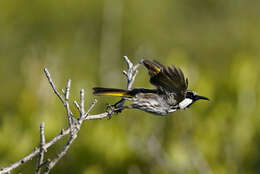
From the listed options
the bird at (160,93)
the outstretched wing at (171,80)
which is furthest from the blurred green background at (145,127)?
the outstretched wing at (171,80)

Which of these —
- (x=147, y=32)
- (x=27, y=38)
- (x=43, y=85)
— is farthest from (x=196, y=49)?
(x=43, y=85)

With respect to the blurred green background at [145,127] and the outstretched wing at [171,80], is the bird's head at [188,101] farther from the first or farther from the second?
the blurred green background at [145,127]

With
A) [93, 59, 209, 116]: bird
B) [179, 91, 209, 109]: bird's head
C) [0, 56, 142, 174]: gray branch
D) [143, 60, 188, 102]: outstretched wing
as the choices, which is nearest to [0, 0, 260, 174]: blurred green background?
[179, 91, 209, 109]: bird's head

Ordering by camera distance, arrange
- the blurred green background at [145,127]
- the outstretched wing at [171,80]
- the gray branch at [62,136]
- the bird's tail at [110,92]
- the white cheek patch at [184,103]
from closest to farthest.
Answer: the gray branch at [62,136] < the outstretched wing at [171,80] < the bird's tail at [110,92] < the white cheek patch at [184,103] < the blurred green background at [145,127]

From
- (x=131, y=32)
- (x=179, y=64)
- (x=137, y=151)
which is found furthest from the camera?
(x=131, y=32)

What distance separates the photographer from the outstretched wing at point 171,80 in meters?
2.98

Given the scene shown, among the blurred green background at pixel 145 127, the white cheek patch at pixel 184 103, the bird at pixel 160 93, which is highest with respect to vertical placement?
the bird at pixel 160 93

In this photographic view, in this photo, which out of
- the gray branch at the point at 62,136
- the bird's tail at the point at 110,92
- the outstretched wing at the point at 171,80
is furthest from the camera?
the bird's tail at the point at 110,92

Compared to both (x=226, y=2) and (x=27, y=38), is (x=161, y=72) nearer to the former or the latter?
(x=27, y=38)

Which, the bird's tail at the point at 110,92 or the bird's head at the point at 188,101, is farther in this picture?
the bird's head at the point at 188,101

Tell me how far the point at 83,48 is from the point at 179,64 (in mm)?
5006

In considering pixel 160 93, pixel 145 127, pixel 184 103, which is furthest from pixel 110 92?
pixel 145 127

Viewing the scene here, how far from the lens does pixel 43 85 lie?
17.9 feet

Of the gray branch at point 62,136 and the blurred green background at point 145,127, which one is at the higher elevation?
the gray branch at point 62,136
